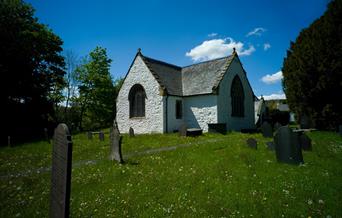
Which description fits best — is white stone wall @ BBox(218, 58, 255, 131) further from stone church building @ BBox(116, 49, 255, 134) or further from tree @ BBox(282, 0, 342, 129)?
tree @ BBox(282, 0, 342, 129)

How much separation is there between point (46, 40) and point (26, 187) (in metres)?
30.6

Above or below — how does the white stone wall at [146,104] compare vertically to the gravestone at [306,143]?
above

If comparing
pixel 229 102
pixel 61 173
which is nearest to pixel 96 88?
pixel 229 102

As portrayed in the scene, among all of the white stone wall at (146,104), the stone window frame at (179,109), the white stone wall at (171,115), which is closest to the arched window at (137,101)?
the white stone wall at (146,104)

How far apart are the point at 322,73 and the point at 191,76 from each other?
1327 cm

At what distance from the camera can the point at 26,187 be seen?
705 cm

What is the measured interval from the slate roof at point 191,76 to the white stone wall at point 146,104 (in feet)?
3.09

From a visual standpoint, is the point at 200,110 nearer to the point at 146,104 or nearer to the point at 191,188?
the point at 146,104

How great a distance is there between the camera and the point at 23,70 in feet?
88.7

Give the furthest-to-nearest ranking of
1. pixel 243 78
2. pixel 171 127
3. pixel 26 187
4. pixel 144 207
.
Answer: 1. pixel 243 78
2. pixel 171 127
3. pixel 26 187
4. pixel 144 207

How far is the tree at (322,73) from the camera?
20.0 metres

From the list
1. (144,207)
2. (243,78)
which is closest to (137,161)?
(144,207)

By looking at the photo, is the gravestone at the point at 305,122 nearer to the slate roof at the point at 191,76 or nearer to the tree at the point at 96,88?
the slate roof at the point at 191,76

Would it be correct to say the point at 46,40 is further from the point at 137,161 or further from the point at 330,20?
the point at 330,20
